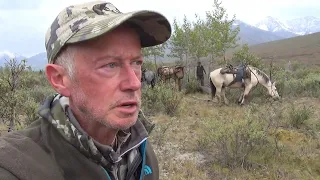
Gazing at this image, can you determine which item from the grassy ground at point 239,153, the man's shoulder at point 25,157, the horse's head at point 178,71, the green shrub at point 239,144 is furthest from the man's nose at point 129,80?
the horse's head at point 178,71

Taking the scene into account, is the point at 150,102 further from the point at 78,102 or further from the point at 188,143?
the point at 78,102

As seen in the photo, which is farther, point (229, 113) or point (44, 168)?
point (229, 113)

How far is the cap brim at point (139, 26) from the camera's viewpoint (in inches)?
46.2

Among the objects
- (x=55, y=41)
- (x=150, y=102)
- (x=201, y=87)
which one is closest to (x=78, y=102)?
(x=55, y=41)

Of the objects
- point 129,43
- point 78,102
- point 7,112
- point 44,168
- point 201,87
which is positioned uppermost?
point 129,43

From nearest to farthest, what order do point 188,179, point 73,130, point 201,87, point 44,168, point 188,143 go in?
point 44,168, point 73,130, point 188,179, point 188,143, point 201,87

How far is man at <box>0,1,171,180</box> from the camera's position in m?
1.16

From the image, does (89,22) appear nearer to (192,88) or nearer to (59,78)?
(59,78)

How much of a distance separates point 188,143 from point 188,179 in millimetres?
1794

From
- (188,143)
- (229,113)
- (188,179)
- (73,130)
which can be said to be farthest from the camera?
(229,113)

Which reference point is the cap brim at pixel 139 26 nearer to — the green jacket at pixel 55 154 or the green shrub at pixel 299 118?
the green jacket at pixel 55 154

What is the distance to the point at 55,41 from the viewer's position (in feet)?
4.14

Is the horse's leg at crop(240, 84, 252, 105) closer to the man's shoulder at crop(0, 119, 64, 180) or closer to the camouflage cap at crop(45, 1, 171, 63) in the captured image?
the camouflage cap at crop(45, 1, 171, 63)

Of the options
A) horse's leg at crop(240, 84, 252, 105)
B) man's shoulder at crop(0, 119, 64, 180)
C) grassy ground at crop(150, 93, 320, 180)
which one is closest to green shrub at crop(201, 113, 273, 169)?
grassy ground at crop(150, 93, 320, 180)
